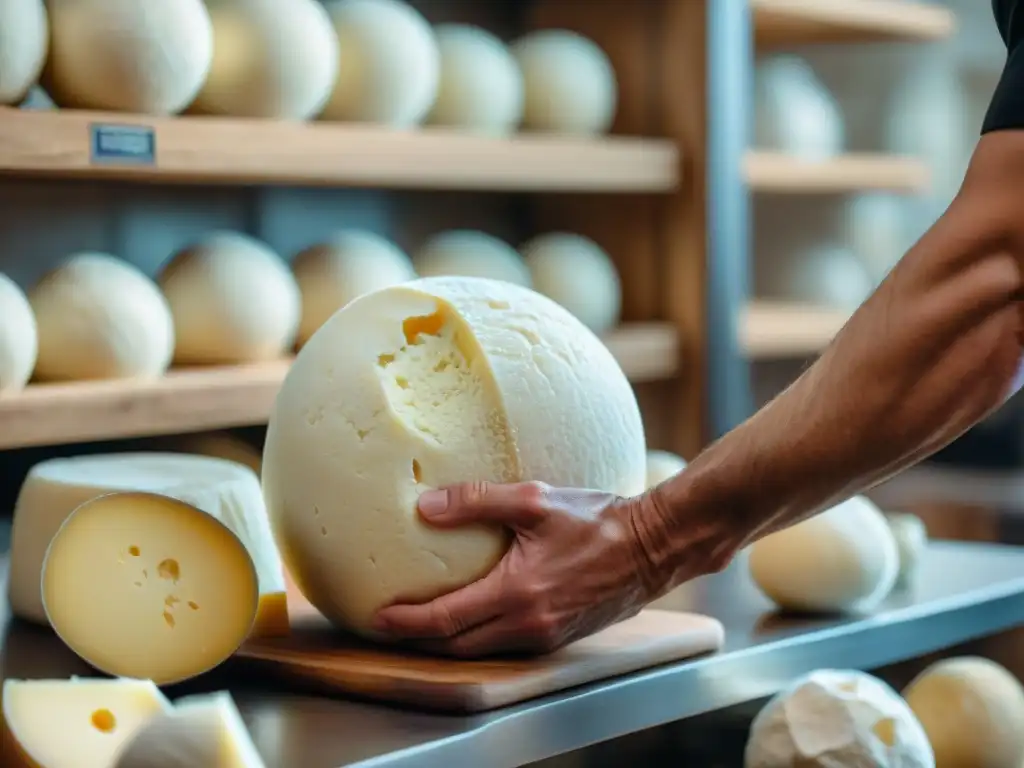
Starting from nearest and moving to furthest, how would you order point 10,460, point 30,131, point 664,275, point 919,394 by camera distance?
point 919,394 < point 30,131 < point 10,460 < point 664,275

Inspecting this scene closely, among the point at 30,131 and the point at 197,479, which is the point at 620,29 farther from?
the point at 197,479

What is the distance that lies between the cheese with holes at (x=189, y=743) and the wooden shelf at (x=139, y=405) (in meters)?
0.83

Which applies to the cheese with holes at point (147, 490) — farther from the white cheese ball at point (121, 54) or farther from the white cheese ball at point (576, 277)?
the white cheese ball at point (576, 277)

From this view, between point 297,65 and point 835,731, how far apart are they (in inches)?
46.4

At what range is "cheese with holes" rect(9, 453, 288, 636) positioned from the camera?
1.48 meters

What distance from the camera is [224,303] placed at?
213 cm

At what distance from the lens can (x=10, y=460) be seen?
7.09 feet

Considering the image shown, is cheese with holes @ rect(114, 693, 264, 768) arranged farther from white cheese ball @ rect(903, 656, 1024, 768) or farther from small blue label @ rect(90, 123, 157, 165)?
small blue label @ rect(90, 123, 157, 165)

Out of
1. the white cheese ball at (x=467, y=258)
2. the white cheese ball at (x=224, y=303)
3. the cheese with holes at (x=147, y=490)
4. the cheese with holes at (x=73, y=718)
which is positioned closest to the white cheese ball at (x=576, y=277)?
the white cheese ball at (x=467, y=258)

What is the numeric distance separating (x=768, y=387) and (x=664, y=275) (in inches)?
37.2

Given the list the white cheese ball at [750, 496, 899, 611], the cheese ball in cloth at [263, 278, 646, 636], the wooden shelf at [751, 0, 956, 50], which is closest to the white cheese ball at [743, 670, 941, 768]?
the white cheese ball at [750, 496, 899, 611]

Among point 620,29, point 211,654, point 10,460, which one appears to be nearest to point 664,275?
point 620,29

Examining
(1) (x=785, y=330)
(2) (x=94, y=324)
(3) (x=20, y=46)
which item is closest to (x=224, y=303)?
(2) (x=94, y=324)

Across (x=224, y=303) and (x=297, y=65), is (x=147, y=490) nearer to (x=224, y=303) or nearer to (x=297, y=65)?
(x=224, y=303)
